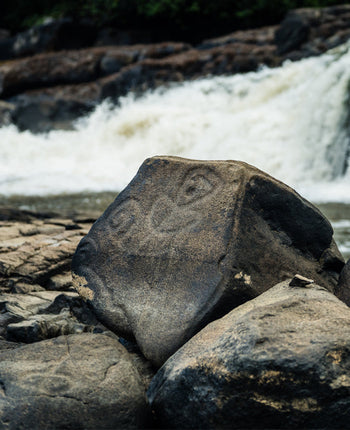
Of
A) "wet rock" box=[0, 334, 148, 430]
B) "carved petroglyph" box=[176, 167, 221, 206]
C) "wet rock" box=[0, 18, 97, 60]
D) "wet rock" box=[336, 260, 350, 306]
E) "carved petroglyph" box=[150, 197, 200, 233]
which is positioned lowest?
"wet rock" box=[0, 334, 148, 430]

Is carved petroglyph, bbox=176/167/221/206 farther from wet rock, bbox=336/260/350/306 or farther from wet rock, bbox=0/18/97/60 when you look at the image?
wet rock, bbox=0/18/97/60

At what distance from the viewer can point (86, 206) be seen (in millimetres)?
7285

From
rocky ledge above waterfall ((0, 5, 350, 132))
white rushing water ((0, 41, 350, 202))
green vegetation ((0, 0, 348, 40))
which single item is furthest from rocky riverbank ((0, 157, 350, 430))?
green vegetation ((0, 0, 348, 40))

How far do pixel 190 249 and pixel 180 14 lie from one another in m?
16.0

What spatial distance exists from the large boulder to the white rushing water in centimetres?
566

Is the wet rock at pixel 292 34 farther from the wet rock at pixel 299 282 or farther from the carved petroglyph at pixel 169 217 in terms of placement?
the wet rock at pixel 299 282

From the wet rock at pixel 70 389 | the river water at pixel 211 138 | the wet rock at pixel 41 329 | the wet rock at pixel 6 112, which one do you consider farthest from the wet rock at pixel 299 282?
the wet rock at pixel 6 112

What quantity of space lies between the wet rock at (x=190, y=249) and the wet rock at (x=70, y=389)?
352mm

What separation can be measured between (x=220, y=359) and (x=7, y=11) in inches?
862

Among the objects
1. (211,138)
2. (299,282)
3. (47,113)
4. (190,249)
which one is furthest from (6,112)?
(299,282)

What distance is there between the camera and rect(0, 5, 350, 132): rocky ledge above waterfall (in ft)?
43.4

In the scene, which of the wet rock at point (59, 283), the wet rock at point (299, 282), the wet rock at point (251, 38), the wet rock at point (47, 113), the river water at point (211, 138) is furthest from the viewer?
the wet rock at point (47, 113)

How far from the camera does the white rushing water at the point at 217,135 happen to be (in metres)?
9.11

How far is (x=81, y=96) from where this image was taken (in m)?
14.7
